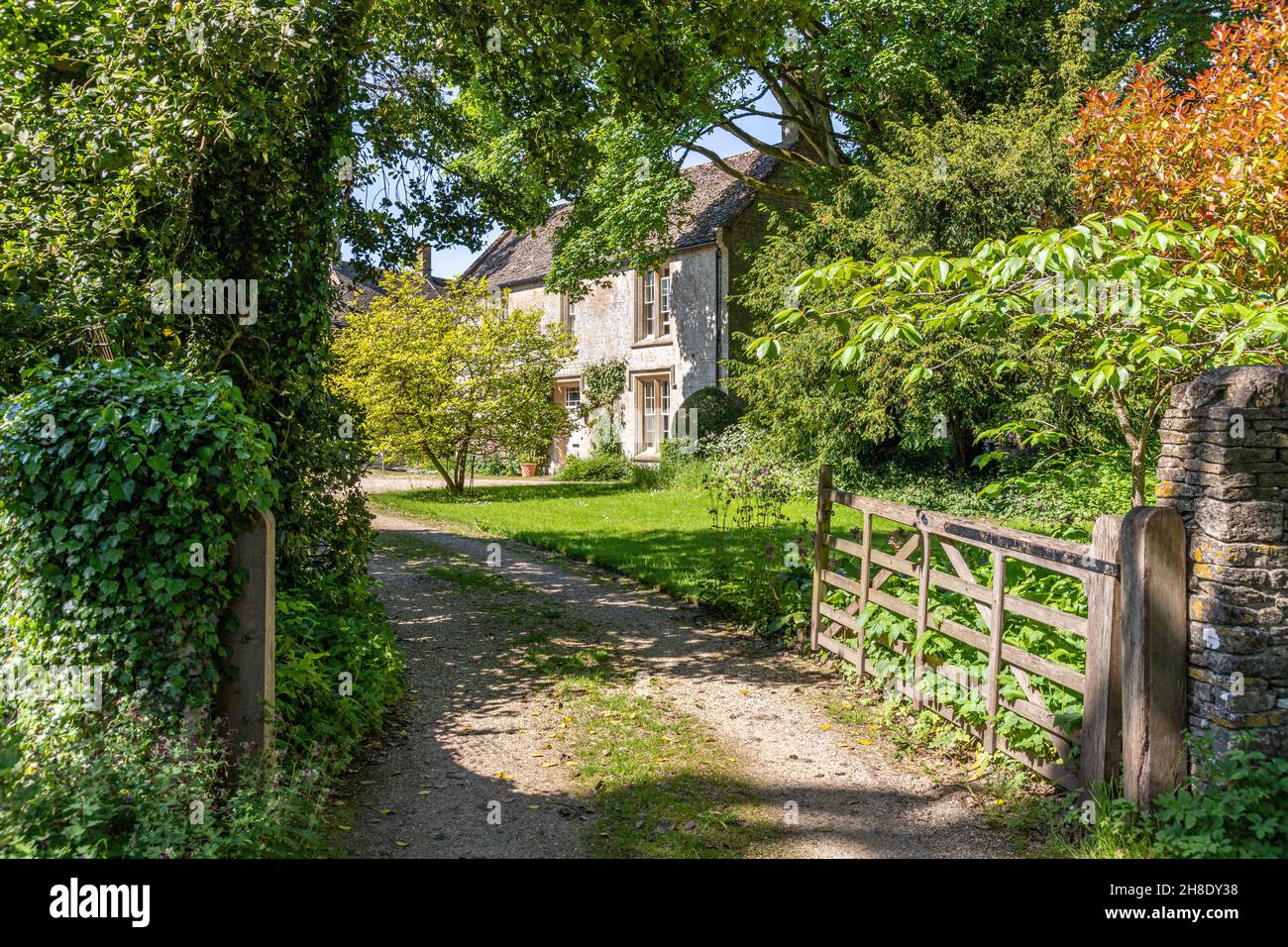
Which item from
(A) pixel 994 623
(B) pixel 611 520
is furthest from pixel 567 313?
(A) pixel 994 623

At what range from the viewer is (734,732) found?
19.6 feet

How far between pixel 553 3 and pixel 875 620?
5853 mm

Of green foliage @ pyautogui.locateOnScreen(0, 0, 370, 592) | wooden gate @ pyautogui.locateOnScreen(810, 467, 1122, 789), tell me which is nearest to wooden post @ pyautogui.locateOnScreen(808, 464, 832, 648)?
wooden gate @ pyautogui.locateOnScreen(810, 467, 1122, 789)

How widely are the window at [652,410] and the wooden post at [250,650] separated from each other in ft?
69.2

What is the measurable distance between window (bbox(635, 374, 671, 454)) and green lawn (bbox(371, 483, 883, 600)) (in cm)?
316

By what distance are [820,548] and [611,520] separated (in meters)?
8.26

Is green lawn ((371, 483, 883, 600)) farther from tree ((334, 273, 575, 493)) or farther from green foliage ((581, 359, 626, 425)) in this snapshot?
green foliage ((581, 359, 626, 425))

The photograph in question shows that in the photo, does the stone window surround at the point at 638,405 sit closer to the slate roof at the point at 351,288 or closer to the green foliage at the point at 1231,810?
the slate roof at the point at 351,288

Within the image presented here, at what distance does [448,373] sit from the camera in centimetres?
2006

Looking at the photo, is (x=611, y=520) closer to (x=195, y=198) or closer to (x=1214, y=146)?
(x=195, y=198)

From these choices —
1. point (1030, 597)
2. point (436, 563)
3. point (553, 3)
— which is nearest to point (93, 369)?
point (553, 3)

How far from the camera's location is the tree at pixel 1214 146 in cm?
631

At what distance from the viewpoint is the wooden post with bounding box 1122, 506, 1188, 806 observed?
13.2 ft
